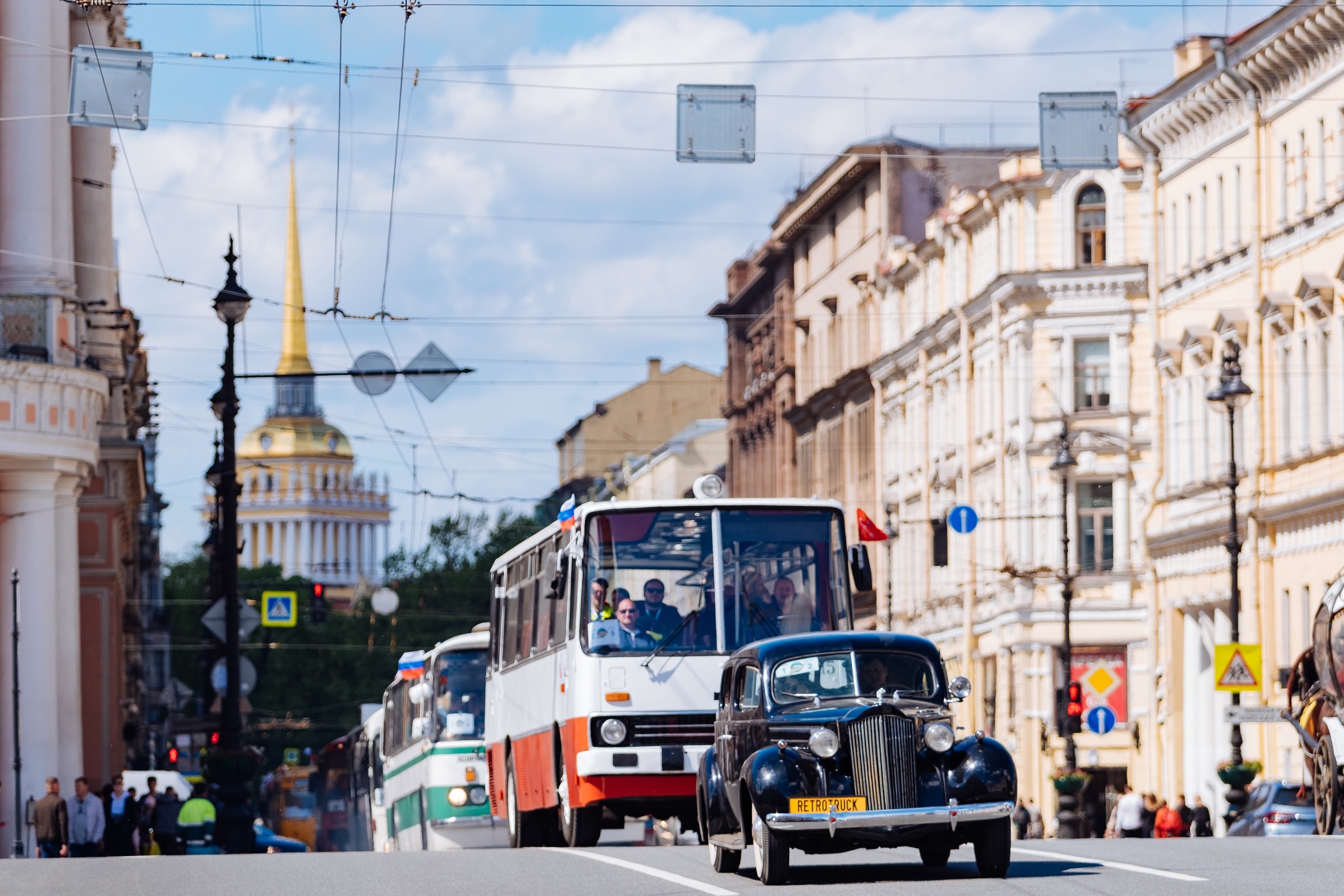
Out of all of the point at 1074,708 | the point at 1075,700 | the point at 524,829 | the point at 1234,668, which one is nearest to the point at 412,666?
the point at 1234,668

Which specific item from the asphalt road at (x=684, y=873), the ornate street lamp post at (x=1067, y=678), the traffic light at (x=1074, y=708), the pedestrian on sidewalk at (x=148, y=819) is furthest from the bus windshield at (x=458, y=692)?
the traffic light at (x=1074, y=708)

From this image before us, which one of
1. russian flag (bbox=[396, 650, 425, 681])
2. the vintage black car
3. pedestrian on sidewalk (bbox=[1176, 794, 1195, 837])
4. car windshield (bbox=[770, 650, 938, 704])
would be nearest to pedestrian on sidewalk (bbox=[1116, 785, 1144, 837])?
pedestrian on sidewalk (bbox=[1176, 794, 1195, 837])

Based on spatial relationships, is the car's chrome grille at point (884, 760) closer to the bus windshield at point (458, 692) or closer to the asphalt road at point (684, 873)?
the asphalt road at point (684, 873)

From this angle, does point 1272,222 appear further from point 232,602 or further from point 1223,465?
point 232,602

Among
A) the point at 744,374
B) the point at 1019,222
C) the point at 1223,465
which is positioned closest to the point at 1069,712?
the point at 1223,465

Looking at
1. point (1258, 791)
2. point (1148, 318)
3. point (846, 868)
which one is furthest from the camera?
point (1148, 318)

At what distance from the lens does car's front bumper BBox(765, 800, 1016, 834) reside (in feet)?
55.7

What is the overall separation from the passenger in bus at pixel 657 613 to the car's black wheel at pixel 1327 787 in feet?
27.3

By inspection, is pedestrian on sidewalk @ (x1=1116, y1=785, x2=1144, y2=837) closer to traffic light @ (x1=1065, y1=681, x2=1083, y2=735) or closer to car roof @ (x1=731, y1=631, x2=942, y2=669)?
traffic light @ (x1=1065, y1=681, x2=1083, y2=735)

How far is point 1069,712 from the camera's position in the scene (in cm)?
4962

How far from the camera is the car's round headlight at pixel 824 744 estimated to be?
1717 centimetres

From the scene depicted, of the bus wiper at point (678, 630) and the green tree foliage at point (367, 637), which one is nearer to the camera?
the bus wiper at point (678, 630)

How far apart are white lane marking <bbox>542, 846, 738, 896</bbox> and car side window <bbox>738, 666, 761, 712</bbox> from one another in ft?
4.07

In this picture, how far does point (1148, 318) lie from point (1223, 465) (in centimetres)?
1264
